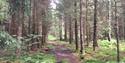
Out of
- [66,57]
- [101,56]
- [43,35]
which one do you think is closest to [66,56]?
[66,57]

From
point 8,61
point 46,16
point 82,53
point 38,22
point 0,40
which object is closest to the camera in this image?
point 0,40

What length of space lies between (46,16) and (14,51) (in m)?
14.5

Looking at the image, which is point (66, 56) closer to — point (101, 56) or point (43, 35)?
point (101, 56)

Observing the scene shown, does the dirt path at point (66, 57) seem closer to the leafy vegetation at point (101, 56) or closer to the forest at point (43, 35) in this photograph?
the forest at point (43, 35)

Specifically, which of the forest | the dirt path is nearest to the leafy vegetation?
the forest

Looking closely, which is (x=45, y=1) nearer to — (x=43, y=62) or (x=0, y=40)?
(x=43, y=62)

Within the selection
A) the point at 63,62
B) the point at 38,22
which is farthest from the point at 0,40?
the point at 38,22

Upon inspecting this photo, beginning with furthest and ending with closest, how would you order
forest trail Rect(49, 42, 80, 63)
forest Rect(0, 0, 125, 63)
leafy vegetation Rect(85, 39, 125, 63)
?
forest trail Rect(49, 42, 80, 63) < leafy vegetation Rect(85, 39, 125, 63) < forest Rect(0, 0, 125, 63)

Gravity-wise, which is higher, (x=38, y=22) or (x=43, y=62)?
(x=38, y=22)

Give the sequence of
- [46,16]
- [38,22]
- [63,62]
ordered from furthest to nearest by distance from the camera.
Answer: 1. [46,16]
2. [38,22]
3. [63,62]

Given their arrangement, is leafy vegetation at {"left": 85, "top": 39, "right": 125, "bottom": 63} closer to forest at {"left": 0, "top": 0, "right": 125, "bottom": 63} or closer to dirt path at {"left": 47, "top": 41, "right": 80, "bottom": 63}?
forest at {"left": 0, "top": 0, "right": 125, "bottom": 63}

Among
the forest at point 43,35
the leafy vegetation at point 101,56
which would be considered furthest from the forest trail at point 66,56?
the leafy vegetation at point 101,56

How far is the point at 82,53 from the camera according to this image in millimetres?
22422

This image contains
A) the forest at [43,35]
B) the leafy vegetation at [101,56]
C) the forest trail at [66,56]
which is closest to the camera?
the forest at [43,35]
